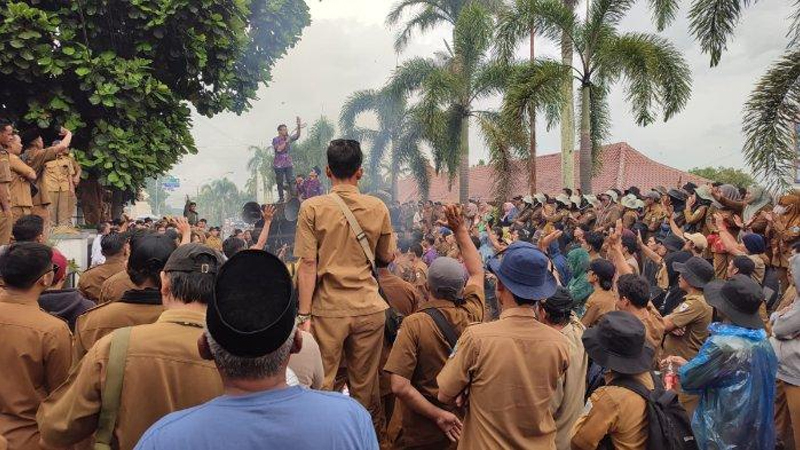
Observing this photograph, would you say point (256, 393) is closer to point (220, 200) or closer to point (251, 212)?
point (251, 212)

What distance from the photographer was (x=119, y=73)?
40.0ft

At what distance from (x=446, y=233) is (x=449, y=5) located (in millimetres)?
16931

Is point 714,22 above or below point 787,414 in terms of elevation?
above

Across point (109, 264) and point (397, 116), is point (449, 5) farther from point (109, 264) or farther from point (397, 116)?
point (109, 264)

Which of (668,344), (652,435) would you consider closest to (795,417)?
(668,344)

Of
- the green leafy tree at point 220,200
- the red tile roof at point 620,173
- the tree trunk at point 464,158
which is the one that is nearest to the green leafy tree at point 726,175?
the red tile roof at point 620,173

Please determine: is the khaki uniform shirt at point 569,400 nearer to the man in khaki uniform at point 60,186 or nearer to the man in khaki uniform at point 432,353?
the man in khaki uniform at point 432,353

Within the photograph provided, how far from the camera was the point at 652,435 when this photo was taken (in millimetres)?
2896

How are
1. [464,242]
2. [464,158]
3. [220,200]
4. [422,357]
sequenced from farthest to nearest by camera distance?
1. [220,200]
2. [464,158]
3. [464,242]
4. [422,357]

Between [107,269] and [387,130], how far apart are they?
26257 millimetres

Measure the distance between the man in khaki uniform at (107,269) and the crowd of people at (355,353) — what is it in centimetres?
2

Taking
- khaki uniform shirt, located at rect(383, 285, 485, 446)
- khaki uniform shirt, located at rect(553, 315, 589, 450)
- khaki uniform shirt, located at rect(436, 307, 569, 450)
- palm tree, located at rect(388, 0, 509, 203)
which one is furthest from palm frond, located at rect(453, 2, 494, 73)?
khaki uniform shirt, located at rect(436, 307, 569, 450)

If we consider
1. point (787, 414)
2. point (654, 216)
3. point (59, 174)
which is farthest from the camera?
point (59, 174)

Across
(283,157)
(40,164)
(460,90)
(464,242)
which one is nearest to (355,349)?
(464,242)
